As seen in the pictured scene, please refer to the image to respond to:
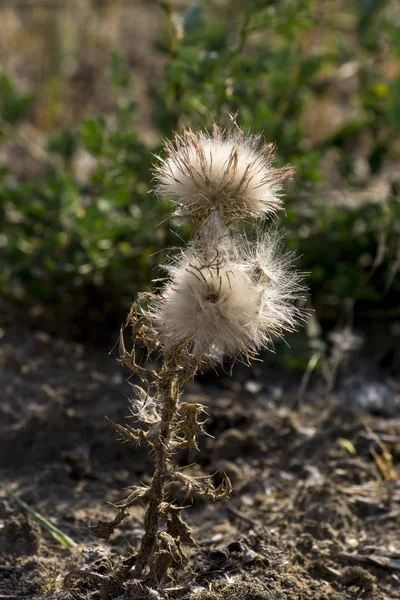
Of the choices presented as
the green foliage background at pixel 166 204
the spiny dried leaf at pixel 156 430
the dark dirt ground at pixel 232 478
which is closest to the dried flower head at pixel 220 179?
the spiny dried leaf at pixel 156 430

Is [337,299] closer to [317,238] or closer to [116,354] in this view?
[317,238]

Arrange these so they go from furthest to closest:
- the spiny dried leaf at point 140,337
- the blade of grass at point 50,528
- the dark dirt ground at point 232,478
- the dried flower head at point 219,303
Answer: the blade of grass at point 50,528 < the dark dirt ground at point 232,478 < the spiny dried leaf at point 140,337 < the dried flower head at point 219,303

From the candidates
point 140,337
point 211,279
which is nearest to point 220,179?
point 211,279

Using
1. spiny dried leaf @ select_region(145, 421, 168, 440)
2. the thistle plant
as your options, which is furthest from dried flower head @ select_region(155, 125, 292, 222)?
spiny dried leaf @ select_region(145, 421, 168, 440)

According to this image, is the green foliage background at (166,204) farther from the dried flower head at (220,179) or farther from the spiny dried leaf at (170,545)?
the spiny dried leaf at (170,545)

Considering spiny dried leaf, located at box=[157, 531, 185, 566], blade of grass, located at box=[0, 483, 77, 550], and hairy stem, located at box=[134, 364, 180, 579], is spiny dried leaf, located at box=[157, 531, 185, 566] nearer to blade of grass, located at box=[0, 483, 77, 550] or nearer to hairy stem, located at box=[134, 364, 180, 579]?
hairy stem, located at box=[134, 364, 180, 579]

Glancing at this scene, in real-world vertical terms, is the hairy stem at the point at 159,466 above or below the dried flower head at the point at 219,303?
below
